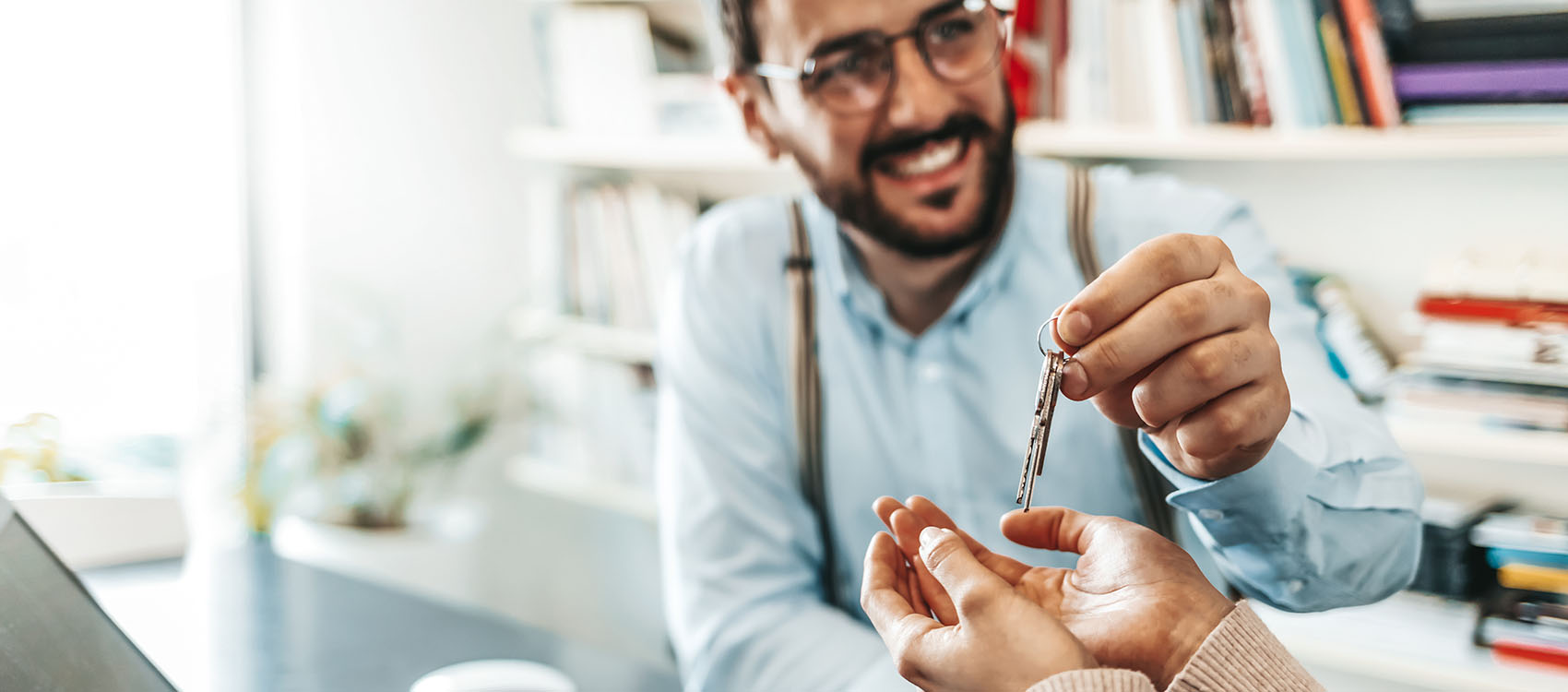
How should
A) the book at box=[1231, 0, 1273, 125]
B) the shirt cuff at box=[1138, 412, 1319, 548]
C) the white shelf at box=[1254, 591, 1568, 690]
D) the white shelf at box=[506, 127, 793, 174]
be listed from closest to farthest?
the shirt cuff at box=[1138, 412, 1319, 548]
the white shelf at box=[1254, 591, 1568, 690]
the book at box=[1231, 0, 1273, 125]
the white shelf at box=[506, 127, 793, 174]

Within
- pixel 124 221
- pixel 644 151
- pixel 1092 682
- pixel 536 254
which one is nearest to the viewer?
pixel 1092 682

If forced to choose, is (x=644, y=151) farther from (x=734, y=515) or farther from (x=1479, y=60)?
(x=1479, y=60)

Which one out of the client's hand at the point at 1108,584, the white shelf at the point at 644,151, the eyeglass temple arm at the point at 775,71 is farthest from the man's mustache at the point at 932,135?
the white shelf at the point at 644,151

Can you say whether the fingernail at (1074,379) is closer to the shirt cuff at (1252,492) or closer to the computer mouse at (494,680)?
the shirt cuff at (1252,492)

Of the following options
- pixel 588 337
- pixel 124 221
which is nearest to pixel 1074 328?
pixel 588 337

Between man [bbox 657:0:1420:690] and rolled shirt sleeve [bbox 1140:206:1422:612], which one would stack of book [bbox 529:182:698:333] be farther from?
rolled shirt sleeve [bbox 1140:206:1422:612]

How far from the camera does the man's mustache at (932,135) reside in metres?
0.92

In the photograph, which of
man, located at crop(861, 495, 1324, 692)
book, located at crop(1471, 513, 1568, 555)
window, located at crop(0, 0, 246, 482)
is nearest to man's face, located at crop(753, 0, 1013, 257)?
man, located at crop(861, 495, 1324, 692)

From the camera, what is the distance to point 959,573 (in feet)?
1.59

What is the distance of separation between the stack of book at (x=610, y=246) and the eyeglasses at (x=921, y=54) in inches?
44.4

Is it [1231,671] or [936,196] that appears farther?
[936,196]

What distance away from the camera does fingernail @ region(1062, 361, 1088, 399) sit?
1.66ft

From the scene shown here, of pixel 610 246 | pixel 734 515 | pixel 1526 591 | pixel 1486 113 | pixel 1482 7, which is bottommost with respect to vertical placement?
pixel 1526 591

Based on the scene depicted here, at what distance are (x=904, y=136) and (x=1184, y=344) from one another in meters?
0.46
